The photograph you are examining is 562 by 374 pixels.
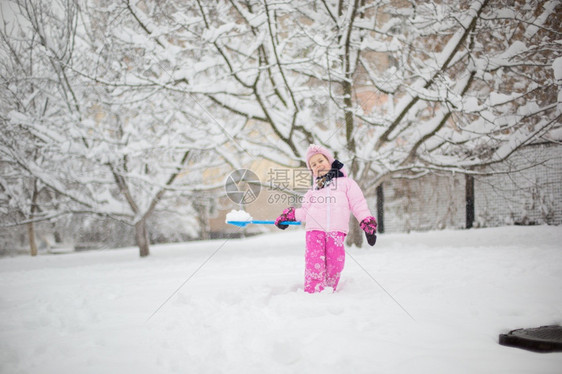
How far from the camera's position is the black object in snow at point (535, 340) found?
170cm

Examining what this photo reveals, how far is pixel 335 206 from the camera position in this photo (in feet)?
10.4

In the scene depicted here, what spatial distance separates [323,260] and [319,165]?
89 centimetres

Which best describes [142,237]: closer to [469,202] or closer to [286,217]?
[286,217]

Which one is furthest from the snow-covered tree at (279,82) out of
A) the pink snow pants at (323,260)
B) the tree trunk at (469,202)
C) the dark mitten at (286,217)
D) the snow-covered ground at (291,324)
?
the snow-covered ground at (291,324)

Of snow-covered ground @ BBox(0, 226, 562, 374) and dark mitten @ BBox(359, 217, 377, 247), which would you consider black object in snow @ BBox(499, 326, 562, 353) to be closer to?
snow-covered ground @ BBox(0, 226, 562, 374)

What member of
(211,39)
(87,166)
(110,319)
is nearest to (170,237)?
(87,166)

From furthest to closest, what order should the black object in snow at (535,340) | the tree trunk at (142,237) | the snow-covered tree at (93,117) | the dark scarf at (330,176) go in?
the tree trunk at (142,237), the snow-covered tree at (93,117), the dark scarf at (330,176), the black object in snow at (535,340)

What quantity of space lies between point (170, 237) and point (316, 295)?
15.0 metres

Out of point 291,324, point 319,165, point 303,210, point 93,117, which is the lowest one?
point 291,324

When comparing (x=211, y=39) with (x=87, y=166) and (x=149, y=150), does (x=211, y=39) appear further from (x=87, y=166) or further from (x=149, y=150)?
(x=87, y=166)

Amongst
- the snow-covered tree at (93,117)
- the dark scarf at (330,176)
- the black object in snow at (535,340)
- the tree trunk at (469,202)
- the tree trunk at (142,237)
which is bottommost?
the tree trunk at (142,237)

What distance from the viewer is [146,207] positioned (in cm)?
780

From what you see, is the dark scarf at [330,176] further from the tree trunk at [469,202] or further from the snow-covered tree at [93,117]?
A: the tree trunk at [469,202]

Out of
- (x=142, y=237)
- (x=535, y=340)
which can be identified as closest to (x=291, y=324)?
(x=535, y=340)
